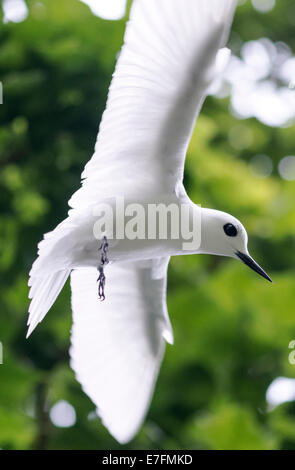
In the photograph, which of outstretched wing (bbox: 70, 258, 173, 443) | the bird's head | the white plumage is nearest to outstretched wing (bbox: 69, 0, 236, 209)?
the white plumage

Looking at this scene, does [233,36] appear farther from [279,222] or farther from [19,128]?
[19,128]

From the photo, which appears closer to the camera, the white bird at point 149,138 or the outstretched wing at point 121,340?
the white bird at point 149,138

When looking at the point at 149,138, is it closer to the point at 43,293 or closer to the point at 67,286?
the point at 43,293

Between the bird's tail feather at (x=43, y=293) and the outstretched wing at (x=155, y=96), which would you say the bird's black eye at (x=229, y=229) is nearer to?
the outstretched wing at (x=155, y=96)

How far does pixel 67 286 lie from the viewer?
9.59 feet

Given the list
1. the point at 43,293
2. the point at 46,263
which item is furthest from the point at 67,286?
the point at 46,263

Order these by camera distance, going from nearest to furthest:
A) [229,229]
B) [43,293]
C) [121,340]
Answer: [229,229]
[43,293]
[121,340]

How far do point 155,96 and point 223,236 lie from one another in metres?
0.32

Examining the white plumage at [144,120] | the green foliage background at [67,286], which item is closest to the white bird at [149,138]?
the white plumage at [144,120]

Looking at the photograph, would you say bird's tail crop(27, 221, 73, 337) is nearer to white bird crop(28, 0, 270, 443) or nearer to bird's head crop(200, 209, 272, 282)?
white bird crop(28, 0, 270, 443)

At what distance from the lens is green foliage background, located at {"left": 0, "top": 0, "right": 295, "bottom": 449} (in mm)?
2445

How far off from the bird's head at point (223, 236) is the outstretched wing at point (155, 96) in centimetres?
12

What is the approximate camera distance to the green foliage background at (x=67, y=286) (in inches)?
96.3
